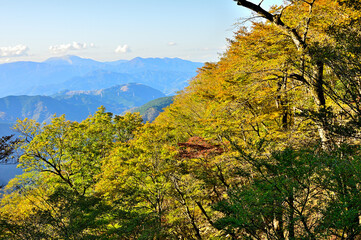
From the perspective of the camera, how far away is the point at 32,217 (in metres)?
10.4

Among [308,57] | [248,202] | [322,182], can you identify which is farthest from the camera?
[308,57]

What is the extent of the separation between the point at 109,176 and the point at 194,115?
41.5ft

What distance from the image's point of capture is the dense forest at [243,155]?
19.0 feet

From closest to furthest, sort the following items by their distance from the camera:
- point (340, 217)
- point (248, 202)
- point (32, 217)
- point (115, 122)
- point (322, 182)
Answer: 1. point (340, 217)
2. point (322, 182)
3. point (248, 202)
4. point (32, 217)
5. point (115, 122)

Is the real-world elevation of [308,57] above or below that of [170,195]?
above

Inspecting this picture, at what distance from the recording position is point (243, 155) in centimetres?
716

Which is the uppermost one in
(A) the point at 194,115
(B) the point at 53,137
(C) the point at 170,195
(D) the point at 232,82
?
(B) the point at 53,137

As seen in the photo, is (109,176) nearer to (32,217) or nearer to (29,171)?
(32,217)

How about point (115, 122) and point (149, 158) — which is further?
point (115, 122)

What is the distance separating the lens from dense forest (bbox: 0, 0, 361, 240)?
5801 mm

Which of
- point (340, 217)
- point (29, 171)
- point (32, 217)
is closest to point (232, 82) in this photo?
point (340, 217)

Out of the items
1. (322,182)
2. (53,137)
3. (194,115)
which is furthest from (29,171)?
(322,182)

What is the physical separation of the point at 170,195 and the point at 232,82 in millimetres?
8621

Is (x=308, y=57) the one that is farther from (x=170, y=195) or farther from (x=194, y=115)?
(x=194, y=115)
